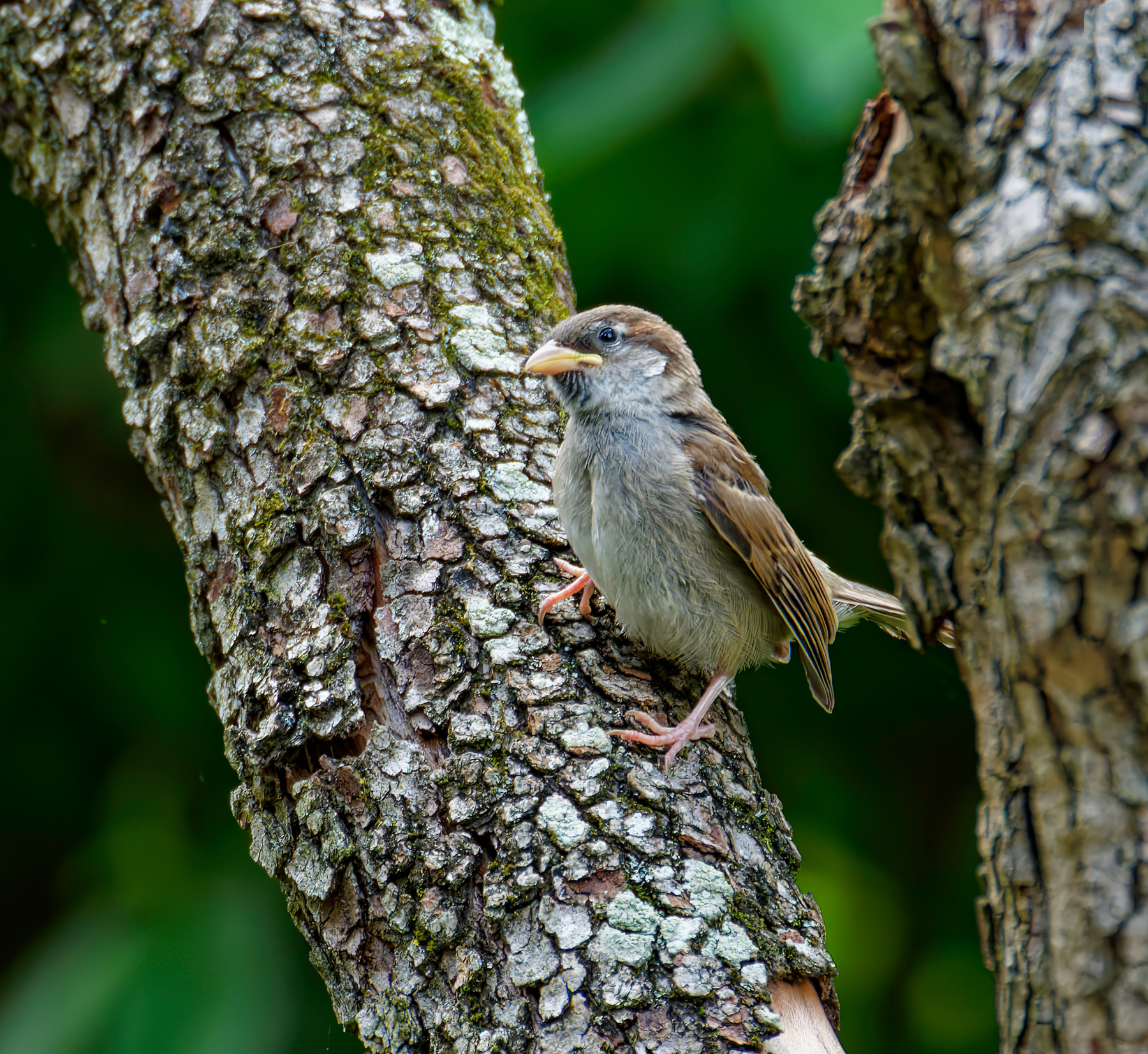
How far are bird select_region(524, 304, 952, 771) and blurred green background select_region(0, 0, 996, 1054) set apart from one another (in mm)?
1084

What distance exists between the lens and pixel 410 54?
317 cm

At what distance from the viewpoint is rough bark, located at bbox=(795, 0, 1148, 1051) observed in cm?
118

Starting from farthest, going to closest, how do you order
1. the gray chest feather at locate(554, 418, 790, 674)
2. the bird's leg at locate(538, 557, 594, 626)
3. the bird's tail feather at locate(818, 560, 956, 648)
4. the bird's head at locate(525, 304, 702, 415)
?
the bird's tail feather at locate(818, 560, 956, 648), the bird's head at locate(525, 304, 702, 415), the gray chest feather at locate(554, 418, 790, 674), the bird's leg at locate(538, 557, 594, 626)

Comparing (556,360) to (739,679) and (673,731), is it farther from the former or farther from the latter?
(739,679)

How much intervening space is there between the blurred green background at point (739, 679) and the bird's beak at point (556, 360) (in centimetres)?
145

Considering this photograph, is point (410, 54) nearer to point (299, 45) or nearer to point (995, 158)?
point (299, 45)

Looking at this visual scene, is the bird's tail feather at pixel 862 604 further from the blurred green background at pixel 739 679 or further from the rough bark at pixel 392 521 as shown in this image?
the rough bark at pixel 392 521

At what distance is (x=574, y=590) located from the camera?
110 inches

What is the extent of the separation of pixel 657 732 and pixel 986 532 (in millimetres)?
1311

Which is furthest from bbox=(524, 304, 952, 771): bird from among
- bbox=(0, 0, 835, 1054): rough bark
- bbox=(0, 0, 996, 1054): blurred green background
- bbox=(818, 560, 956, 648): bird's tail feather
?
A: bbox=(0, 0, 996, 1054): blurred green background

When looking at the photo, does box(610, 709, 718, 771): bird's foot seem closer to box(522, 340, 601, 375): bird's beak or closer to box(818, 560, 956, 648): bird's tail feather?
box(522, 340, 601, 375): bird's beak

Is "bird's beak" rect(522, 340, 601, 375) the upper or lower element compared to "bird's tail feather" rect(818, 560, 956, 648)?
upper

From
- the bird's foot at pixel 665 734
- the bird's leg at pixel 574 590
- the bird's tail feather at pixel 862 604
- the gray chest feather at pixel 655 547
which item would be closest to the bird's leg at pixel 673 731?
the bird's foot at pixel 665 734

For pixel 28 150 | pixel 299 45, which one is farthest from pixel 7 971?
pixel 299 45
